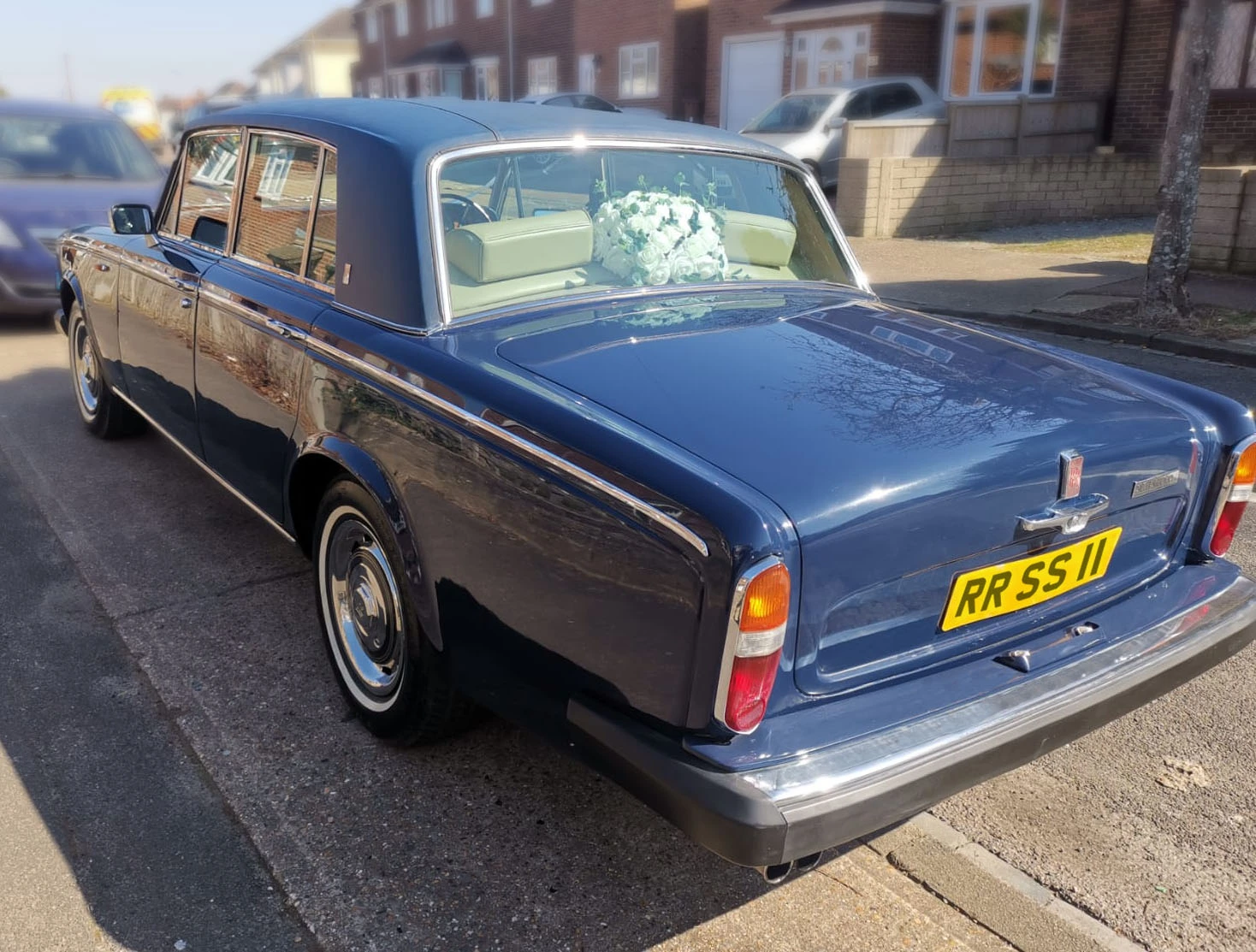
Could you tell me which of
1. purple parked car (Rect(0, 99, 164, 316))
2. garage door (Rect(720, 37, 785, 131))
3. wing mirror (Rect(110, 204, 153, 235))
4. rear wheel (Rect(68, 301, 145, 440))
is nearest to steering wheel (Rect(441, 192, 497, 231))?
wing mirror (Rect(110, 204, 153, 235))

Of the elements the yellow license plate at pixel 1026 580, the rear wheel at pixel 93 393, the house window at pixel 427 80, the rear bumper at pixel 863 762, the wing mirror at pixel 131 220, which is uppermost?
the house window at pixel 427 80

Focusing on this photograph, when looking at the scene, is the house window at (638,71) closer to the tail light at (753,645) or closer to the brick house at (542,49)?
the brick house at (542,49)

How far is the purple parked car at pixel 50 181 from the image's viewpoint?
8297 mm

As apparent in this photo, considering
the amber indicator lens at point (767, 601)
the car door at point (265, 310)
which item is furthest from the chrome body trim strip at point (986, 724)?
the car door at point (265, 310)

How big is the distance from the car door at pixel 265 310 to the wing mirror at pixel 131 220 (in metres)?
1.08

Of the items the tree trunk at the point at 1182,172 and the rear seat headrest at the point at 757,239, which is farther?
the tree trunk at the point at 1182,172

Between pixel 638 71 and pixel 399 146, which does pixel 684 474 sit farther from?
pixel 638 71

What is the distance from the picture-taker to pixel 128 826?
2754 mm

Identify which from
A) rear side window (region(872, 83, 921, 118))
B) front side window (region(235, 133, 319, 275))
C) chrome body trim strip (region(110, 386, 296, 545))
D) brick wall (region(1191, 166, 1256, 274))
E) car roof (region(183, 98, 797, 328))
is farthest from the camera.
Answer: rear side window (region(872, 83, 921, 118))

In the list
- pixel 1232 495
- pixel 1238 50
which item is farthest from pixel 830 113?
pixel 1232 495

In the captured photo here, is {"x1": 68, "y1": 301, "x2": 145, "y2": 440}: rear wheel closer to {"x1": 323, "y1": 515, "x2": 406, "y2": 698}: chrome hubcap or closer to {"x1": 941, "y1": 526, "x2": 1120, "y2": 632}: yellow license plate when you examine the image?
{"x1": 323, "y1": 515, "x2": 406, "y2": 698}: chrome hubcap

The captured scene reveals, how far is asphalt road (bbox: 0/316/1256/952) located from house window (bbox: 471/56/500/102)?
33.2 metres

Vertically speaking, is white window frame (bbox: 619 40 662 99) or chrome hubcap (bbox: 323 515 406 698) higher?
white window frame (bbox: 619 40 662 99)

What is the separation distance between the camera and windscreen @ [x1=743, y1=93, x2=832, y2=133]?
1688 cm
